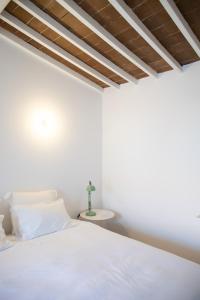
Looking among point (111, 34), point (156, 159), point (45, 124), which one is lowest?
point (156, 159)

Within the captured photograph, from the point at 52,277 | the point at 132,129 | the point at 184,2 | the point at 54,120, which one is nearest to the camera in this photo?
the point at 52,277

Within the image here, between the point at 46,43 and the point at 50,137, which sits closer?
the point at 46,43

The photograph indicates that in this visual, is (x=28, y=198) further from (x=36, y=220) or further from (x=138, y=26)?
(x=138, y=26)

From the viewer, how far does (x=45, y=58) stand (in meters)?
2.73

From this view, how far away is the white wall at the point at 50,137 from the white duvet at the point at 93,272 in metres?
0.89

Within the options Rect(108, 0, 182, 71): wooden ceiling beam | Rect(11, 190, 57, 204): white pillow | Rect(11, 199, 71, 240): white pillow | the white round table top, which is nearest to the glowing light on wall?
Rect(11, 190, 57, 204): white pillow

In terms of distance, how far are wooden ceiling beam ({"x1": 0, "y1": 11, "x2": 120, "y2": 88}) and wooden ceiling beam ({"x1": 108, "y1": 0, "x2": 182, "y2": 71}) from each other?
92cm

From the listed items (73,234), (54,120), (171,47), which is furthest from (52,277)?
(171,47)

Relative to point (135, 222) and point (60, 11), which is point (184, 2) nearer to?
point (60, 11)

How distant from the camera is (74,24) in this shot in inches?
85.0

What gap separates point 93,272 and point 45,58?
2354mm

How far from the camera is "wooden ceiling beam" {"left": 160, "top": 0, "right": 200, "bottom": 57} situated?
1.70 metres

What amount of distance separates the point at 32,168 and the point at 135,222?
1.56 meters

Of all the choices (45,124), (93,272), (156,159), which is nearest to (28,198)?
(45,124)
